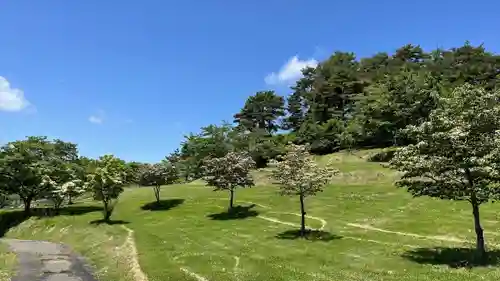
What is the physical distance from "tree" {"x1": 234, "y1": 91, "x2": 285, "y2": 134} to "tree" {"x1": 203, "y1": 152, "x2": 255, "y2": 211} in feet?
226

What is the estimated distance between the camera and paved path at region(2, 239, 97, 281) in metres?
32.7

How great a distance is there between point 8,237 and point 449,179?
6215 centimetres

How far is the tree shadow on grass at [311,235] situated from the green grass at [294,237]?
181 millimetres

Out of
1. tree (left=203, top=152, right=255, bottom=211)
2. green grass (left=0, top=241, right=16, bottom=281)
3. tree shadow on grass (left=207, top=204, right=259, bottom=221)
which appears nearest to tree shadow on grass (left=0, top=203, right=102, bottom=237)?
green grass (left=0, top=241, right=16, bottom=281)

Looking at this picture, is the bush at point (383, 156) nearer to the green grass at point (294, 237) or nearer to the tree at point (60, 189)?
the green grass at point (294, 237)

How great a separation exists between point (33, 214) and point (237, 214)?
39.1 m

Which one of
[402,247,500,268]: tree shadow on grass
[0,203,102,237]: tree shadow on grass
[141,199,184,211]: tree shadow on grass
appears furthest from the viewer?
[0,203,102,237]: tree shadow on grass

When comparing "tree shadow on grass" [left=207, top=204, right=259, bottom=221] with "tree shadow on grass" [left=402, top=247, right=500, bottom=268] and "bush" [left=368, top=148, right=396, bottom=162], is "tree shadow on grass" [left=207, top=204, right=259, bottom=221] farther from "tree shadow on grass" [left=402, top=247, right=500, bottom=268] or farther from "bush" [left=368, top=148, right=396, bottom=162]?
"bush" [left=368, top=148, right=396, bottom=162]

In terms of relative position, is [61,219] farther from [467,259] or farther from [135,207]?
[467,259]

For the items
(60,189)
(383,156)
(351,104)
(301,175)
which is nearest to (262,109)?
(351,104)

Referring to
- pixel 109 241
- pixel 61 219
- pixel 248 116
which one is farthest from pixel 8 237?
Answer: pixel 248 116

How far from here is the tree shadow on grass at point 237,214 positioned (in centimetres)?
5519

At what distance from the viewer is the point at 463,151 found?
29.7 meters

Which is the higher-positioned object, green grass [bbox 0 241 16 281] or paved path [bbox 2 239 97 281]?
green grass [bbox 0 241 16 281]
